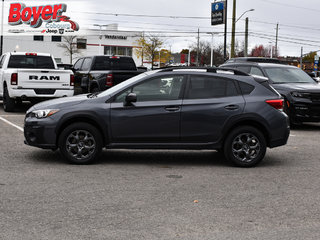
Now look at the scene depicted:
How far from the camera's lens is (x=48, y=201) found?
5879 mm

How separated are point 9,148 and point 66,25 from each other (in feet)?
257

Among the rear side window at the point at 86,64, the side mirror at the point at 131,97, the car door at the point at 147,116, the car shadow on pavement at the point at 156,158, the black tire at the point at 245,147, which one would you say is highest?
the rear side window at the point at 86,64

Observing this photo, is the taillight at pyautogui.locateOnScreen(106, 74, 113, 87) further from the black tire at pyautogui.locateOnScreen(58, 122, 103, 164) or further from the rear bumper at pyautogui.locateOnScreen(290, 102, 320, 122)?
the black tire at pyautogui.locateOnScreen(58, 122, 103, 164)

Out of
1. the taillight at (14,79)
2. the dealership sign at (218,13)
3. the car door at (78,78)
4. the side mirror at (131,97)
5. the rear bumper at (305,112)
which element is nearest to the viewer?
the side mirror at (131,97)

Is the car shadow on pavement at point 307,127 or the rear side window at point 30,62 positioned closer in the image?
the car shadow on pavement at point 307,127

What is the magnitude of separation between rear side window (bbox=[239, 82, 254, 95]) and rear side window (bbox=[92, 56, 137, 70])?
10949mm

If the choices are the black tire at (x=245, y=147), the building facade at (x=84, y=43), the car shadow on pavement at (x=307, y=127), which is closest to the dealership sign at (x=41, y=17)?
the building facade at (x=84, y=43)

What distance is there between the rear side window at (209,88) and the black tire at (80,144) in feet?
5.35

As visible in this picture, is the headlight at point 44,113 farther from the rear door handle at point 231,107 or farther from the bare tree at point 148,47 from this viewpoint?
the bare tree at point 148,47

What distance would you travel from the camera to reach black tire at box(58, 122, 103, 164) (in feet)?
26.8

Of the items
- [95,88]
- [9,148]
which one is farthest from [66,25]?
[9,148]

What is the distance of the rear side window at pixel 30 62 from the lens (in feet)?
57.5

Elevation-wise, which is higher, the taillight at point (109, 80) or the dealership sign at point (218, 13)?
the dealership sign at point (218, 13)

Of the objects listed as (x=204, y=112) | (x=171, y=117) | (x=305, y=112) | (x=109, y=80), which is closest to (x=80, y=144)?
(x=171, y=117)
